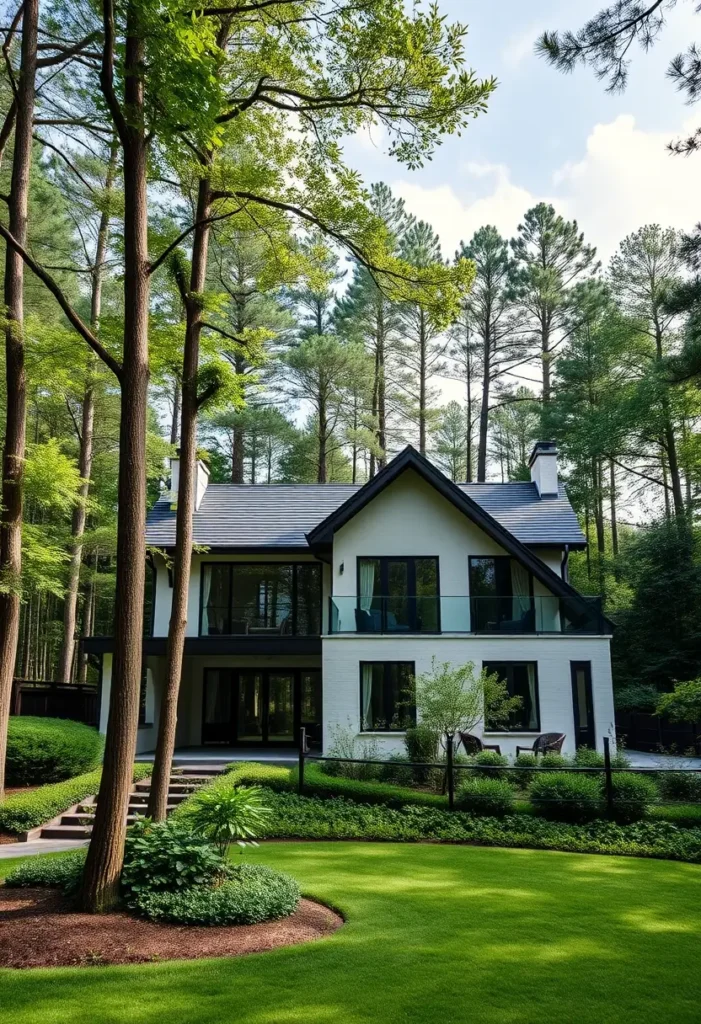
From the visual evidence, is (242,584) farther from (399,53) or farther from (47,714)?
(399,53)

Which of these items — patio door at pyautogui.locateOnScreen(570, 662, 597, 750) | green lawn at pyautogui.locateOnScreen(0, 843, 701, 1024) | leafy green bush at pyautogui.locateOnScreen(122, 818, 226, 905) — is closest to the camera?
green lawn at pyautogui.locateOnScreen(0, 843, 701, 1024)

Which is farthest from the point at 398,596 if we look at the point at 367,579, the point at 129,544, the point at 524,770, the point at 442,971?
the point at 442,971

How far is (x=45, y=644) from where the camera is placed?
2897 cm

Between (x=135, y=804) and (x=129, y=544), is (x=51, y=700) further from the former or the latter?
(x=129, y=544)

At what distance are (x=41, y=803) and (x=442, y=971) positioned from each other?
30.5 feet

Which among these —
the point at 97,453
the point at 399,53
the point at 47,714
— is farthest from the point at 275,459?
the point at 399,53

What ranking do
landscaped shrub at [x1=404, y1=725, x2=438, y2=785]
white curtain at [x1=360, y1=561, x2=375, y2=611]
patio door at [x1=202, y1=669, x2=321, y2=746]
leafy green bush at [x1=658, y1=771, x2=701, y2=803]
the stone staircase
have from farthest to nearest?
patio door at [x1=202, y1=669, x2=321, y2=746]
white curtain at [x1=360, y1=561, x2=375, y2=611]
landscaped shrub at [x1=404, y1=725, x2=438, y2=785]
leafy green bush at [x1=658, y1=771, x2=701, y2=803]
the stone staircase

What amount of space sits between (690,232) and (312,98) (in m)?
5.77

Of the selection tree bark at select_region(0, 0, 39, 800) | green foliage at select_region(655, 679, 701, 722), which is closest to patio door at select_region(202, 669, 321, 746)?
tree bark at select_region(0, 0, 39, 800)

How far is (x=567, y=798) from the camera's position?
11.8m

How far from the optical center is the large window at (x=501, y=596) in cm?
1783

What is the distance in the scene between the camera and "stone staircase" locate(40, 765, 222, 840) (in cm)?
1227

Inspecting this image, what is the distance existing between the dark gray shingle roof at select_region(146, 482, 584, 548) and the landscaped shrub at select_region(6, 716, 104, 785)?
18.3 ft

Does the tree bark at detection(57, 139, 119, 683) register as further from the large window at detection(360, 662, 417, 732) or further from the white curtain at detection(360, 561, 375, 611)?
the large window at detection(360, 662, 417, 732)
